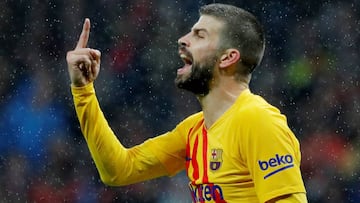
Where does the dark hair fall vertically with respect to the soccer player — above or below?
above

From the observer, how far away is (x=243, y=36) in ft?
7.48

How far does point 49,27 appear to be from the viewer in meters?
4.68

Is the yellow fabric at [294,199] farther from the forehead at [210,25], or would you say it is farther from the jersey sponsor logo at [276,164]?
the forehead at [210,25]

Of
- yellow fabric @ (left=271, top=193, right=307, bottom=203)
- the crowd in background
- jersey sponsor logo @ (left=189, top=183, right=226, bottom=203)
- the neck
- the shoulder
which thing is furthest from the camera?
the crowd in background

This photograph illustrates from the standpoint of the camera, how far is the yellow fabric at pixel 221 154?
2.00m

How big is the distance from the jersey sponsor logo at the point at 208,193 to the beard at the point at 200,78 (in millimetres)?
287

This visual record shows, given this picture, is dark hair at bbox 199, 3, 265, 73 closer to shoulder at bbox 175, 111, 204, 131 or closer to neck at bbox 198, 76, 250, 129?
neck at bbox 198, 76, 250, 129

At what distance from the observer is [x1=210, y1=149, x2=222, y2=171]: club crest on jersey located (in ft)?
7.09

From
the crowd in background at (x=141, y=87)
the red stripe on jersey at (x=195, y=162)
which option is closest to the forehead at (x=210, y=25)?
the red stripe on jersey at (x=195, y=162)

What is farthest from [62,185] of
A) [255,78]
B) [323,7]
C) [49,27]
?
[323,7]

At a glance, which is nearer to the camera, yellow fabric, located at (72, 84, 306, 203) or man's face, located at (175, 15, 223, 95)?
yellow fabric, located at (72, 84, 306, 203)

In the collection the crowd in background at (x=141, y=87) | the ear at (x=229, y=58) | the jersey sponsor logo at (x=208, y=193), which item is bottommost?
the crowd in background at (x=141, y=87)

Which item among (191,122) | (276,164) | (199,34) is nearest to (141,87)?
(191,122)

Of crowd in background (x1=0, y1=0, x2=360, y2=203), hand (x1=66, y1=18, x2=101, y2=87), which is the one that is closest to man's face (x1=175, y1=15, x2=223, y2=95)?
hand (x1=66, y1=18, x2=101, y2=87)
